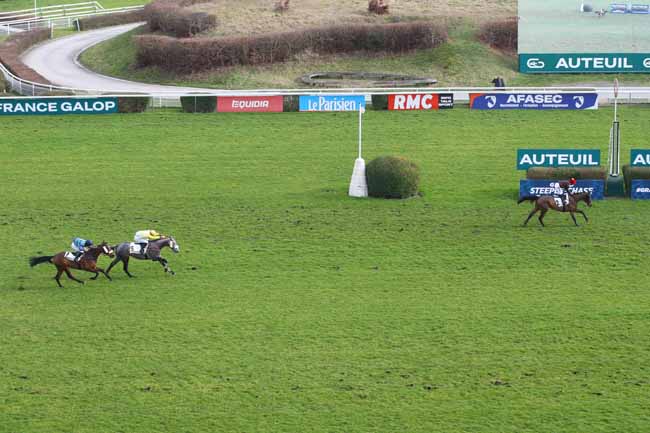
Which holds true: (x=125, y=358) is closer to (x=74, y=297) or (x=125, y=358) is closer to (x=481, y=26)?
(x=74, y=297)

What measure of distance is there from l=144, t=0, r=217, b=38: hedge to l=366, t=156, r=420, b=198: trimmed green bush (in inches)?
1027

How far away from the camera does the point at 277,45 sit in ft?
177

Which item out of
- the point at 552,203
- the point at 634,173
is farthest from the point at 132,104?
the point at 552,203

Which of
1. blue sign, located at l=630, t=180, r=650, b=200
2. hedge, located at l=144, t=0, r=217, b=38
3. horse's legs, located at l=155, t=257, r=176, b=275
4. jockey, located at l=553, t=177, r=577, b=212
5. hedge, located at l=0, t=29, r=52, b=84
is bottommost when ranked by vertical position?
blue sign, located at l=630, t=180, r=650, b=200

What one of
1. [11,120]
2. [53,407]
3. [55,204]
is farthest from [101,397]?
[11,120]

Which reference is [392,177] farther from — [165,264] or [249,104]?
[249,104]

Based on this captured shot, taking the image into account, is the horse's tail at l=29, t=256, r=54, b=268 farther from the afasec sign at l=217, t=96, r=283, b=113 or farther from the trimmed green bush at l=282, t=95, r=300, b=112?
the trimmed green bush at l=282, t=95, r=300, b=112

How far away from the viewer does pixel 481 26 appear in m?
55.8

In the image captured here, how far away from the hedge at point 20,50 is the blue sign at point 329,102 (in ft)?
44.8

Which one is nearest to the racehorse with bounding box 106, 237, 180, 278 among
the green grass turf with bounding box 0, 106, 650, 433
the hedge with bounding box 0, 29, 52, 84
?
the green grass turf with bounding box 0, 106, 650, 433

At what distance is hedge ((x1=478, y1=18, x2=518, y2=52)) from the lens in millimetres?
54594

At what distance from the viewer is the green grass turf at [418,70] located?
50875 mm

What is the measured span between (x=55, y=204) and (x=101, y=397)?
1410cm

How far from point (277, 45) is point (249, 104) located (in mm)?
10674
